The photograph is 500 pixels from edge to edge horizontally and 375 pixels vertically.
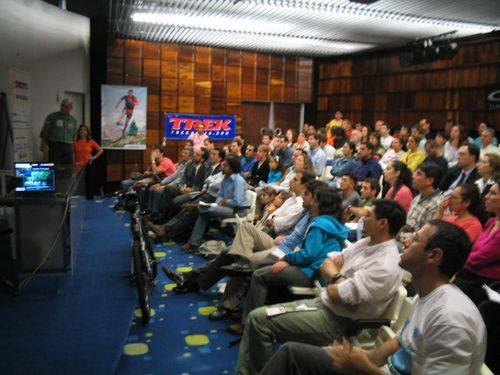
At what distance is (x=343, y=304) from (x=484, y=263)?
110 cm

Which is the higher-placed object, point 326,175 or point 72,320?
point 326,175

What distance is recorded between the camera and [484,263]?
9.43 ft

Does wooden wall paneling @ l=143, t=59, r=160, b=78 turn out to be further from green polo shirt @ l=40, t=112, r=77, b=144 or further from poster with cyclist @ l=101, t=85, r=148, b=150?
green polo shirt @ l=40, t=112, r=77, b=144

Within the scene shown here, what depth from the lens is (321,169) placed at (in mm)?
7262

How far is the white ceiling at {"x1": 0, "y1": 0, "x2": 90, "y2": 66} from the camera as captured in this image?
5.92m

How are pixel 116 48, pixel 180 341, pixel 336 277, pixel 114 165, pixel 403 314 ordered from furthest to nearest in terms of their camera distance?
pixel 114 165
pixel 116 48
pixel 180 341
pixel 336 277
pixel 403 314

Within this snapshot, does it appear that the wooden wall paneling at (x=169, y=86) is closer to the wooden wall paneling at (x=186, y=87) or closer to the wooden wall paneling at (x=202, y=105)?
the wooden wall paneling at (x=186, y=87)

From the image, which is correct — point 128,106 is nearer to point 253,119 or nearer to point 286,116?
point 253,119

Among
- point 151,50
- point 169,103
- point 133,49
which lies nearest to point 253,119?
point 169,103

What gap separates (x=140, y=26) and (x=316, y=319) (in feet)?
24.9

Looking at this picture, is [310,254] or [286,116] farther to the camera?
[286,116]

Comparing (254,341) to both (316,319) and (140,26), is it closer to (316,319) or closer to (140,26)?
(316,319)

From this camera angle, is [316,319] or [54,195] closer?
[316,319]

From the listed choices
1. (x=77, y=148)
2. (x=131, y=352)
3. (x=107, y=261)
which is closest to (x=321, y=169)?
(x=107, y=261)
